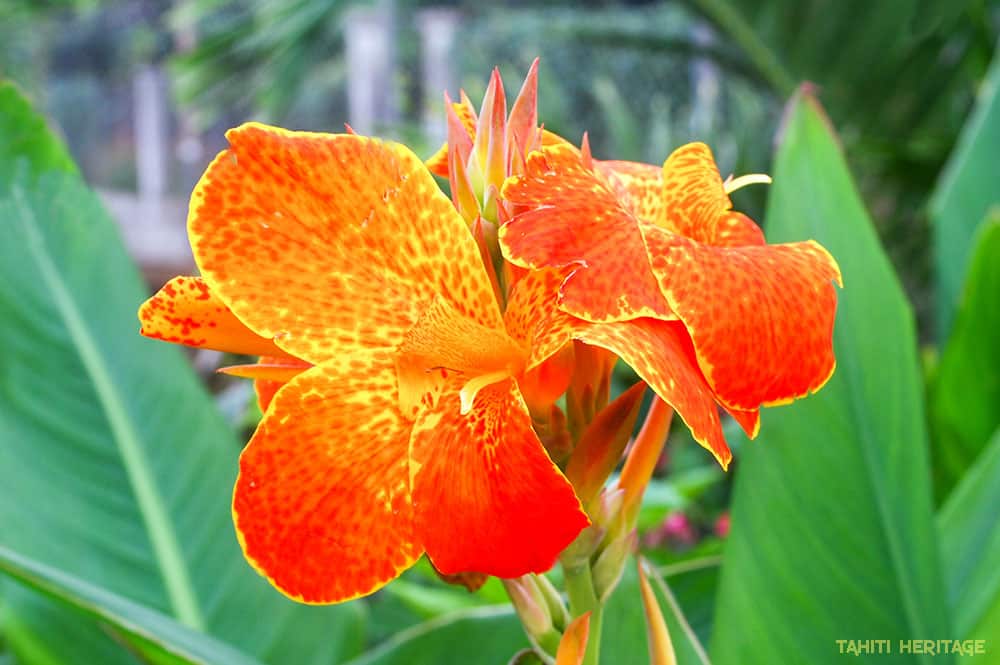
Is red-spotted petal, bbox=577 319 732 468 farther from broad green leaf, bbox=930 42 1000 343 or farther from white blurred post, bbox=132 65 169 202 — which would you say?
white blurred post, bbox=132 65 169 202

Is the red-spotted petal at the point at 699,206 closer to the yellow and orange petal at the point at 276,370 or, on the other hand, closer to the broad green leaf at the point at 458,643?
the yellow and orange petal at the point at 276,370

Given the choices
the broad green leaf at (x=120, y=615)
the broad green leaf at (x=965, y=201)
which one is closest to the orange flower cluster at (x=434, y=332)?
the broad green leaf at (x=120, y=615)

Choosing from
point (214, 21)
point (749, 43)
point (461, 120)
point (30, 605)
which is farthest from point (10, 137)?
point (214, 21)

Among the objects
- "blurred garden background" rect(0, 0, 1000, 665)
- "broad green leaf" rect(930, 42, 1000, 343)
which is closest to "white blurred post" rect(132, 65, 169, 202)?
"blurred garden background" rect(0, 0, 1000, 665)

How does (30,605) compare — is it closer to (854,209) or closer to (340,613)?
(340,613)

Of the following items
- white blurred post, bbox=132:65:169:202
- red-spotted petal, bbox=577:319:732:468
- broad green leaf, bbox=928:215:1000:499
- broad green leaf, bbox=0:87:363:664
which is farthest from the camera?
white blurred post, bbox=132:65:169:202

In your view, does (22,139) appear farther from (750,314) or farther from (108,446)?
(750,314)

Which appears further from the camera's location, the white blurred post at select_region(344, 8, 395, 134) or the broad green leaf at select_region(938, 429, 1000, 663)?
the white blurred post at select_region(344, 8, 395, 134)
